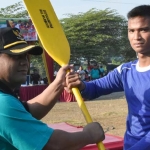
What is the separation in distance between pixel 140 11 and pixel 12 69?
3.02 feet

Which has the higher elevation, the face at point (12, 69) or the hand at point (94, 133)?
the face at point (12, 69)

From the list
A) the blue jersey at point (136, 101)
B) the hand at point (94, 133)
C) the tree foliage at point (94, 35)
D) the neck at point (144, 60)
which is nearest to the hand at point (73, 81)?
the blue jersey at point (136, 101)

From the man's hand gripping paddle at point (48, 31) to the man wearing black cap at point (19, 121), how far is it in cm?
80

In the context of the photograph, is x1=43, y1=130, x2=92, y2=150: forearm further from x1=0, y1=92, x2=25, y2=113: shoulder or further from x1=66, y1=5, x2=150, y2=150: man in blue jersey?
x1=66, y1=5, x2=150, y2=150: man in blue jersey

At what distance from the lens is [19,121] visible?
1494 millimetres

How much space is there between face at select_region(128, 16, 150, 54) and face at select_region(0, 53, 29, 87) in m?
0.73

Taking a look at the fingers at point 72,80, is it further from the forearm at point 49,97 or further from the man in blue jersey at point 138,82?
the man in blue jersey at point 138,82

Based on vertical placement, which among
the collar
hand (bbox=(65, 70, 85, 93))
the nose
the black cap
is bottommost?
hand (bbox=(65, 70, 85, 93))

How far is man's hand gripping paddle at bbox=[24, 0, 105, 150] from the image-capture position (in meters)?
2.70

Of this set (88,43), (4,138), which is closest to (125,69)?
(4,138)

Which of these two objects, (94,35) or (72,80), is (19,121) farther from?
(94,35)

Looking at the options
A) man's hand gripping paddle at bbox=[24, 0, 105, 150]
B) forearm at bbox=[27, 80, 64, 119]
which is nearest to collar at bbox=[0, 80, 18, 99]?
forearm at bbox=[27, 80, 64, 119]

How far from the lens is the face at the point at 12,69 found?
169 centimetres

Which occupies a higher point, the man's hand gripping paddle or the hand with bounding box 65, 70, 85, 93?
the man's hand gripping paddle
